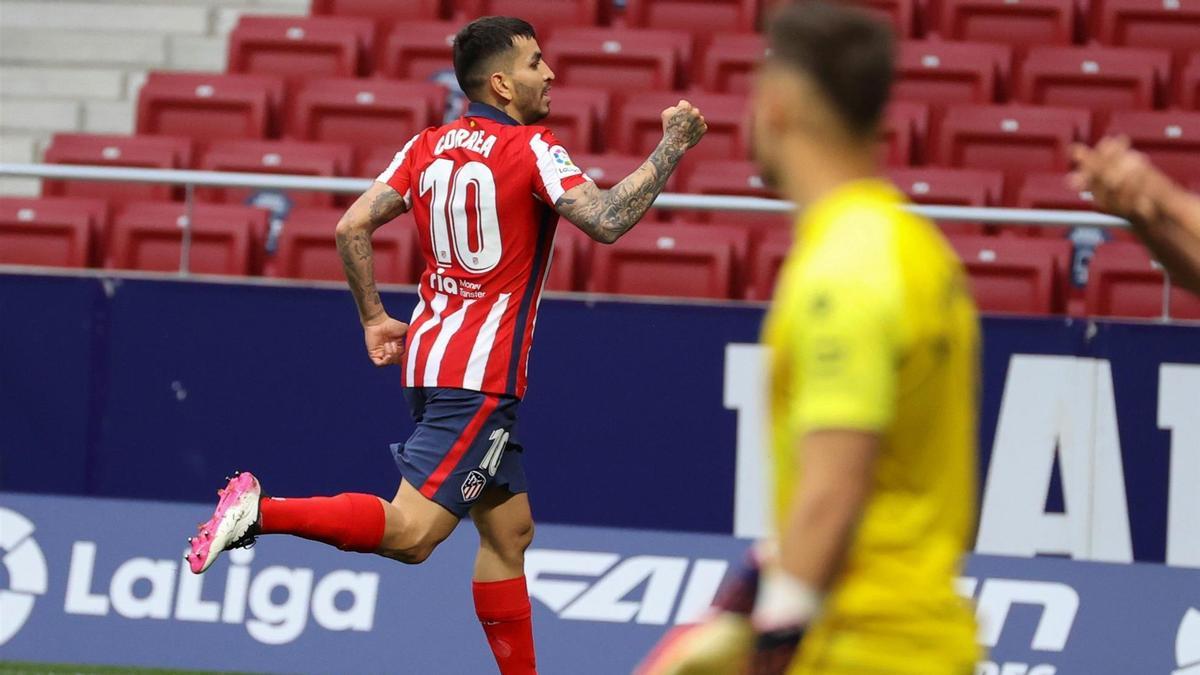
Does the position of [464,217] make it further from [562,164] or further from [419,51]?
[419,51]

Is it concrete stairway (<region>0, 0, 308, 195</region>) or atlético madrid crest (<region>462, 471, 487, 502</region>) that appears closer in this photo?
atlético madrid crest (<region>462, 471, 487, 502</region>)

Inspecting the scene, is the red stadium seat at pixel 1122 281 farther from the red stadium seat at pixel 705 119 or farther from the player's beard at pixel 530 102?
the player's beard at pixel 530 102

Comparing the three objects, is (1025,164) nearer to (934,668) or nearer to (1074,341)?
(1074,341)

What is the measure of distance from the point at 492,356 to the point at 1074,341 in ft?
8.77

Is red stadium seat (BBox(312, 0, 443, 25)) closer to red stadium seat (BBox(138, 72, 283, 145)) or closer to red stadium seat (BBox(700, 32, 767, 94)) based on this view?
red stadium seat (BBox(138, 72, 283, 145))

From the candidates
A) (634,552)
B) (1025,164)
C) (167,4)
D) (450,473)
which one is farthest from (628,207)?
(167,4)

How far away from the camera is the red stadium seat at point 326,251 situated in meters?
7.85

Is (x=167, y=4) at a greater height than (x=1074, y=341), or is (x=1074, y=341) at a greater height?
(x=167, y=4)

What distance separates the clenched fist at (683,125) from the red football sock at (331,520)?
1279mm

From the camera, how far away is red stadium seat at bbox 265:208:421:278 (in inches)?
309

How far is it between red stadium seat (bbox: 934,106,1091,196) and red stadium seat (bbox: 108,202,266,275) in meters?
3.49

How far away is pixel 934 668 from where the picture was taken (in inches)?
88.6

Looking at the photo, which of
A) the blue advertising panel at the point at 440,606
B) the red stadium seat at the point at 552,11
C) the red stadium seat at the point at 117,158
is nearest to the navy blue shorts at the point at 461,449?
the blue advertising panel at the point at 440,606

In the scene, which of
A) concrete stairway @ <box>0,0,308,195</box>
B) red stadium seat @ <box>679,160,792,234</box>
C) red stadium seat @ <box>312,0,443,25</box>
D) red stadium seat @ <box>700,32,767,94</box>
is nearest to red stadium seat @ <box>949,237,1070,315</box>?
red stadium seat @ <box>679,160,792,234</box>
